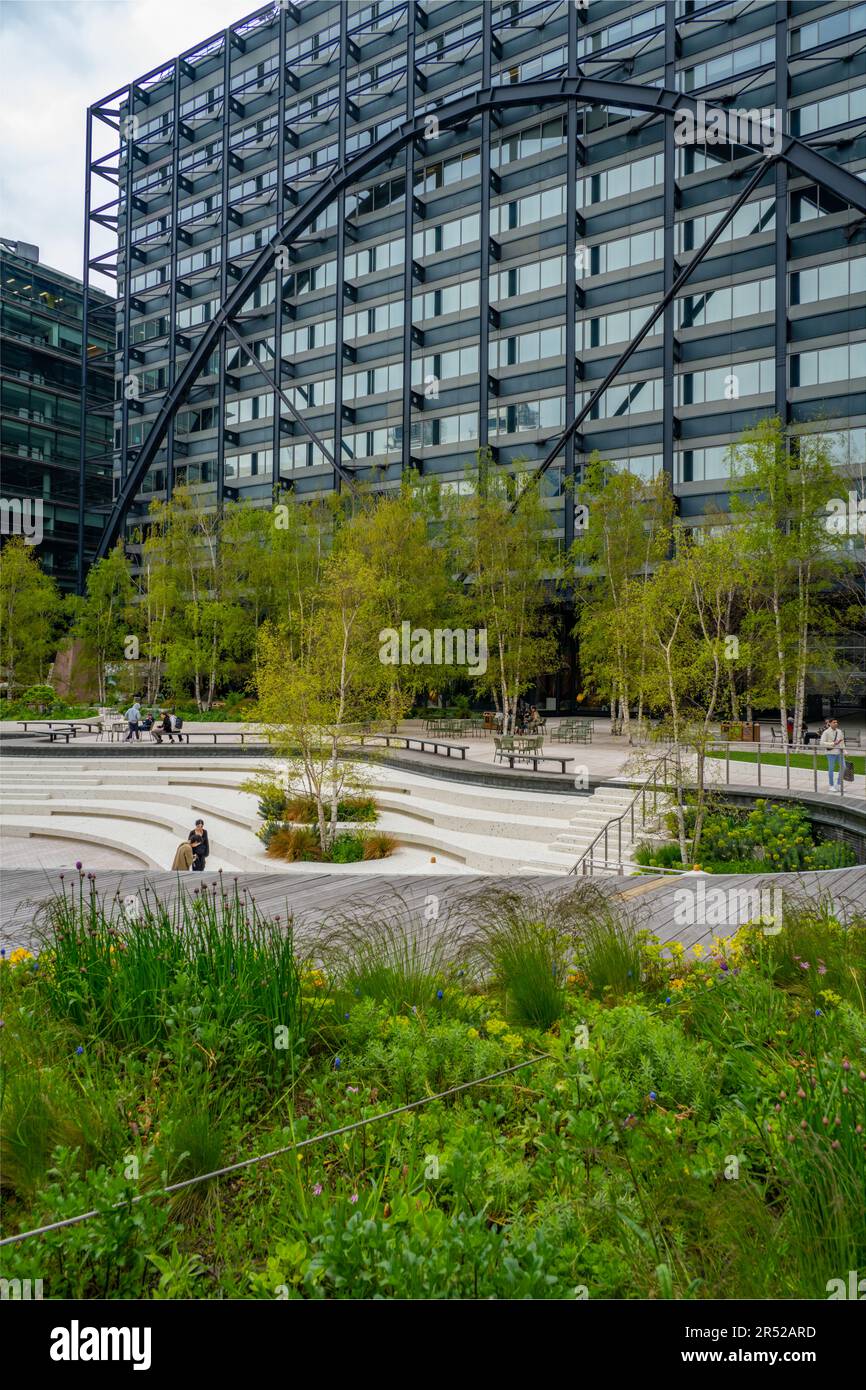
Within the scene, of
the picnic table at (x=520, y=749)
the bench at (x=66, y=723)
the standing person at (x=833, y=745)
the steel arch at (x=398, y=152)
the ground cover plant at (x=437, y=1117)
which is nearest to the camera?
the ground cover plant at (x=437, y=1117)

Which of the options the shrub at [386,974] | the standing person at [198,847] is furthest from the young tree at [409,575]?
the shrub at [386,974]

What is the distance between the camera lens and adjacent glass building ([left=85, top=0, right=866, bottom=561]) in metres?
39.7

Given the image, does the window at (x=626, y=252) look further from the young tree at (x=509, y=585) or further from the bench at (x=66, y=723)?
the bench at (x=66, y=723)

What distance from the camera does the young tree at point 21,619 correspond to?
4675 cm

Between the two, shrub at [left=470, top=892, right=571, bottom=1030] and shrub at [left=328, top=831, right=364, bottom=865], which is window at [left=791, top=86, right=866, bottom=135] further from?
shrub at [left=470, top=892, right=571, bottom=1030]

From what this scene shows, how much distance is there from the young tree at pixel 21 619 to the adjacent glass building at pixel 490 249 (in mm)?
17491

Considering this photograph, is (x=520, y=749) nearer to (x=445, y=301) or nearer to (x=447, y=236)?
(x=445, y=301)

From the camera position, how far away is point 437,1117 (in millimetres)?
3596

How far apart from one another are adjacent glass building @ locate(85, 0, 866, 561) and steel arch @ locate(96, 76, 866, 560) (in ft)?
2.79

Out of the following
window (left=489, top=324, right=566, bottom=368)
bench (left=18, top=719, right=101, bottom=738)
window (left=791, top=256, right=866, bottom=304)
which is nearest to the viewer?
bench (left=18, top=719, right=101, bottom=738)

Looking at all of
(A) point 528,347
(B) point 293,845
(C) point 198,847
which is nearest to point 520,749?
(B) point 293,845

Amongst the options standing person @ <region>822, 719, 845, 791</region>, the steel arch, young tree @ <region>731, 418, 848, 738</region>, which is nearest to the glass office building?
the steel arch

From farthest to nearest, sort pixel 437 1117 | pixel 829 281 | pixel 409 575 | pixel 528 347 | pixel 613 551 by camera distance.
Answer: pixel 528 347 < pixel 829 281 < pixel 409 575 < pixel 613 551 < pixel 437 1117

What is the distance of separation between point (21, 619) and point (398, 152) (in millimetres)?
38675
